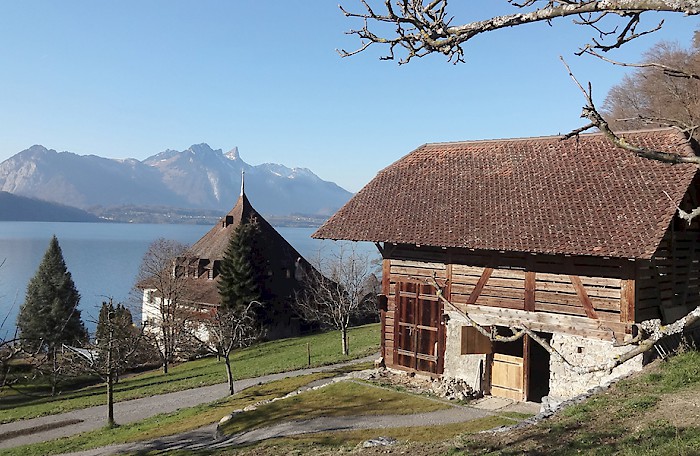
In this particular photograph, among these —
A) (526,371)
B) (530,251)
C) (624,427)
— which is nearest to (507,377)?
(526,371)

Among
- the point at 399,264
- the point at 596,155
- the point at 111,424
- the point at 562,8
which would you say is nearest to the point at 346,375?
the point at 399,264

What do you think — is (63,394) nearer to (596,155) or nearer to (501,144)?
(501,144)

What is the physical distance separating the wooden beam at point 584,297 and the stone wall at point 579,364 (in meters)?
0.77

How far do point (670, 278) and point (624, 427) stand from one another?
27.0 feet

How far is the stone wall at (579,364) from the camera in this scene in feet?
53.8

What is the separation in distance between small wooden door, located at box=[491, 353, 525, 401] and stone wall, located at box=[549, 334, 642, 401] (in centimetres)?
133

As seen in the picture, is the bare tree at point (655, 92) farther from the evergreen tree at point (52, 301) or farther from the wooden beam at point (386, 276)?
the evergreen tree at point (52, 301)

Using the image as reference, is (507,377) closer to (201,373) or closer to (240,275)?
(201,373)

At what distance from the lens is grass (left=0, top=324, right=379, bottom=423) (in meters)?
33.2

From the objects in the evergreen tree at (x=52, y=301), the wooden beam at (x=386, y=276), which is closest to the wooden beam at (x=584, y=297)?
the wooden beam at (x=386, y=276)

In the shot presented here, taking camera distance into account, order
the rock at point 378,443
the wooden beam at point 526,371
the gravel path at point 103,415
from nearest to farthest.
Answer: the rock at point 378,443, the wooden beam at point 526,371, the gravel path at point 103,415

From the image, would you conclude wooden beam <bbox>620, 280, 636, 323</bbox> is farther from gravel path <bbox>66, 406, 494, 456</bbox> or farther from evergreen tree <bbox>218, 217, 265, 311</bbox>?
evergreen tree <bbox>218, 217, 265, 311</bbox>

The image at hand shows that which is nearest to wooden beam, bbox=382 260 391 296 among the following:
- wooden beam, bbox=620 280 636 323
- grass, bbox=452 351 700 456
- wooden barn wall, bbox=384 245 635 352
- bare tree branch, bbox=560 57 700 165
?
wooden barn wall, bbox=384 245 635 352

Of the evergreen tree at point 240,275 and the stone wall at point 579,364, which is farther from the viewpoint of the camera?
the evergreen tree at point 240,275
